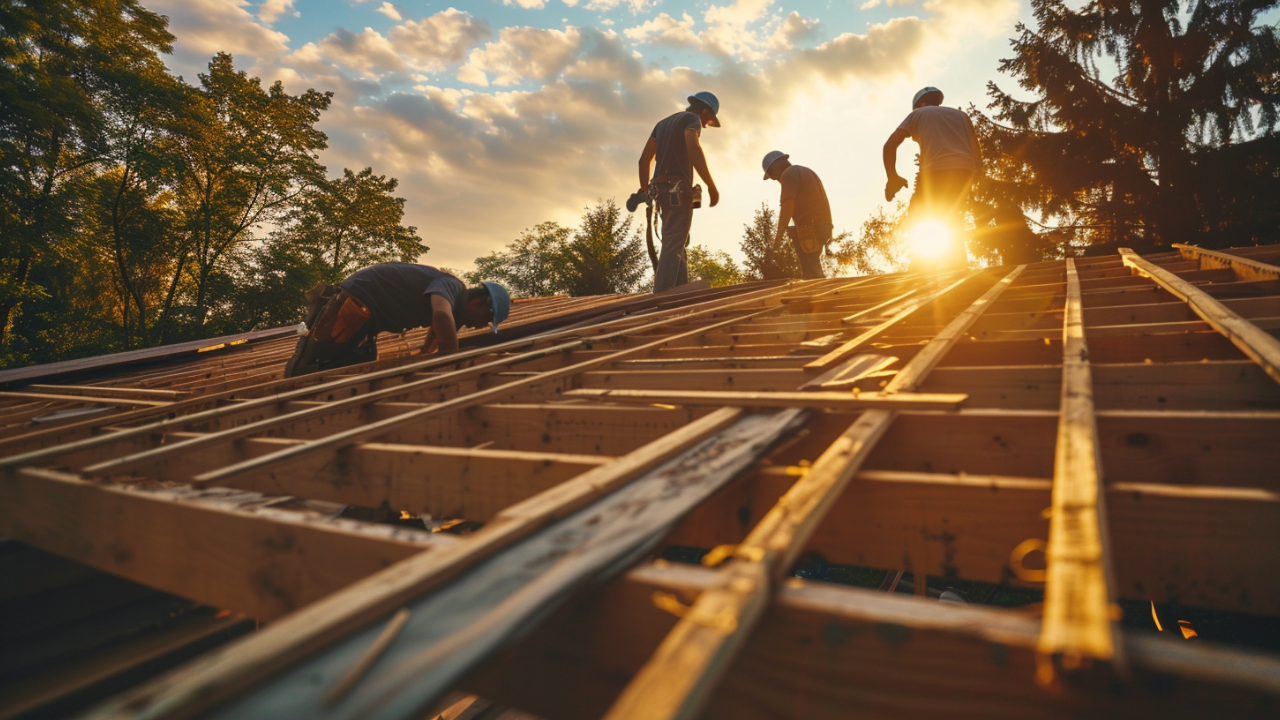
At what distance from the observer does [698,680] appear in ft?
1.73

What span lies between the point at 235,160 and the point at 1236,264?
24.8m

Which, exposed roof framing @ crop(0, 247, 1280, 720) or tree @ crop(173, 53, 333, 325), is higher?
tree @ crop(173, 53, 333, 325)

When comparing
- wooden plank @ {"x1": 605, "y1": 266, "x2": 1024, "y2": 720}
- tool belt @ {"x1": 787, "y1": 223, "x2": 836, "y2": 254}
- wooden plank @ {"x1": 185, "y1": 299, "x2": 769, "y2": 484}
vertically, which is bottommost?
wooden plank @ {"x1": 605, "y1": 266, "x2": 1024, "y2": 720}

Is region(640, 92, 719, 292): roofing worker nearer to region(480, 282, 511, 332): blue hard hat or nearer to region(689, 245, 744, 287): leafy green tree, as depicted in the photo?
region(480, 282, 511, 332): blue hard hat

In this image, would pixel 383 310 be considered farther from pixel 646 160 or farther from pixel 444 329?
pixel 646 160

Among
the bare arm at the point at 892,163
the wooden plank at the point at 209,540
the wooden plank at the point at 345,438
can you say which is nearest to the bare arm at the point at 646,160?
the bare arm at the point at 892,163

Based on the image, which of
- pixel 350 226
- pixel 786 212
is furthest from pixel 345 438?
pixel 350 226

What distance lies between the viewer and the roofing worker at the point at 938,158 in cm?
626

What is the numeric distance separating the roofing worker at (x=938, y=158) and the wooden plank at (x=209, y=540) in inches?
278

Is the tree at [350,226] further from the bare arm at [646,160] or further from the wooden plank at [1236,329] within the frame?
the wooden plank at [1236,329]

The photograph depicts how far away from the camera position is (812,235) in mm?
8266

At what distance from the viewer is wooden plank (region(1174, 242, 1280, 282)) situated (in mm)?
2984

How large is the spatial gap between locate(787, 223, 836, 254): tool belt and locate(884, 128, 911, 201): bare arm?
1221 mm

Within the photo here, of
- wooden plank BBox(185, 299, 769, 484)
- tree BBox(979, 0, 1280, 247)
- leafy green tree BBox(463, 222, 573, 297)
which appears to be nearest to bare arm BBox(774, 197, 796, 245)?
wooden plank BBox(185, 299, 769, 484)
